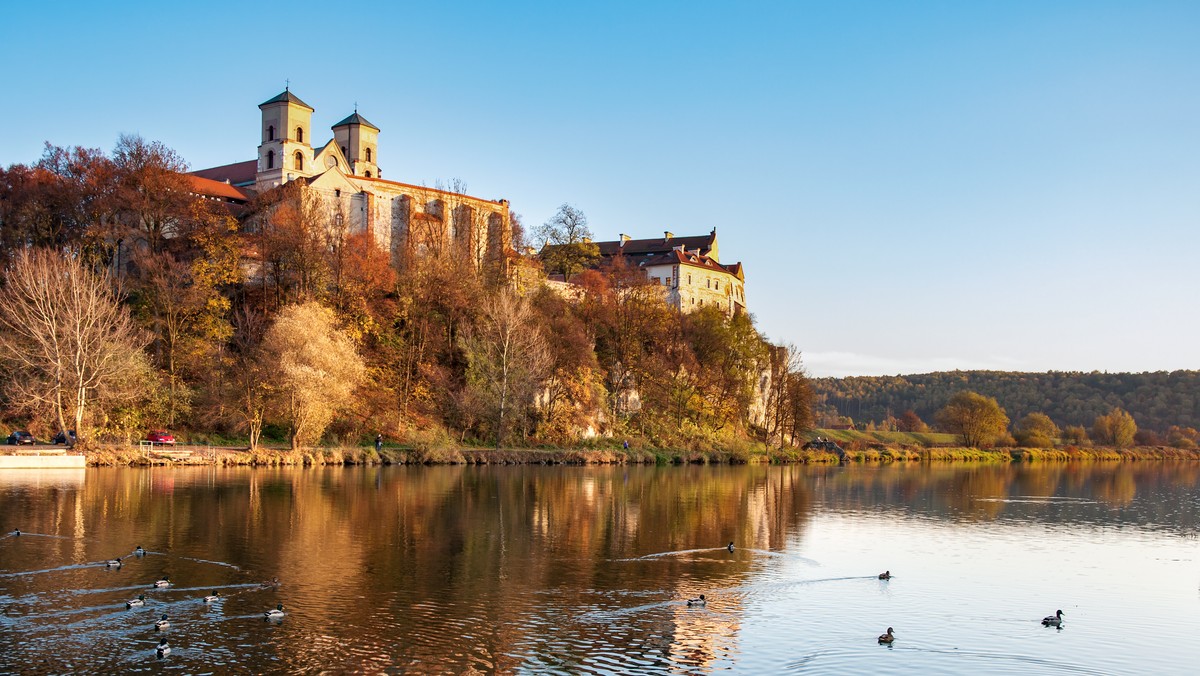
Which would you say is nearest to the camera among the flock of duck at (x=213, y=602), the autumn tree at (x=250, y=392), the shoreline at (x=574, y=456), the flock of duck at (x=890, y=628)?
the flock of duck at (x=213, y=602)

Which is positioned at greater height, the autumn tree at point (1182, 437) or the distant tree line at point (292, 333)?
the distant tree line at point (292, 333)

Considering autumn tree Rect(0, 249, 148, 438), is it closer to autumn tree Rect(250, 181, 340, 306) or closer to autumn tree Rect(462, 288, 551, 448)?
autumn tree Rect(250, 181, 340, 306)

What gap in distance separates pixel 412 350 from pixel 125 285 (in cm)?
1783

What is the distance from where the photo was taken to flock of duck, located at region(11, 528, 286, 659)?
13.8 meters

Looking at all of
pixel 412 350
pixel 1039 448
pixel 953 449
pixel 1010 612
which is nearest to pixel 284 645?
pixel 1010 612

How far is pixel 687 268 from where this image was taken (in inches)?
3777

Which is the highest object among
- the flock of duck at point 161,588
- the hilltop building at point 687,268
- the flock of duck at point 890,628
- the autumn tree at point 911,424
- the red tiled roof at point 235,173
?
the red tiled roof at point 235,173

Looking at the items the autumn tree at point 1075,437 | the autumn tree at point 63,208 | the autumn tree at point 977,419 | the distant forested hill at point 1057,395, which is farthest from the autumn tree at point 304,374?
the distant forested hill at point 1057,395

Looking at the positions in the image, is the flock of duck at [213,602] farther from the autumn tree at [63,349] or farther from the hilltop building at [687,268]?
the hilltop building at [687,268]

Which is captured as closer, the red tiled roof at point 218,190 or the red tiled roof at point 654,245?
the red tiled roof at point 218,190

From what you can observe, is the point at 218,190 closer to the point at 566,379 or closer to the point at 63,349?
the point at 566,379

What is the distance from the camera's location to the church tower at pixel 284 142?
80.1m

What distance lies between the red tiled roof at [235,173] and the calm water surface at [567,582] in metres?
48.0

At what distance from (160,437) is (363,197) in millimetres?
30092
